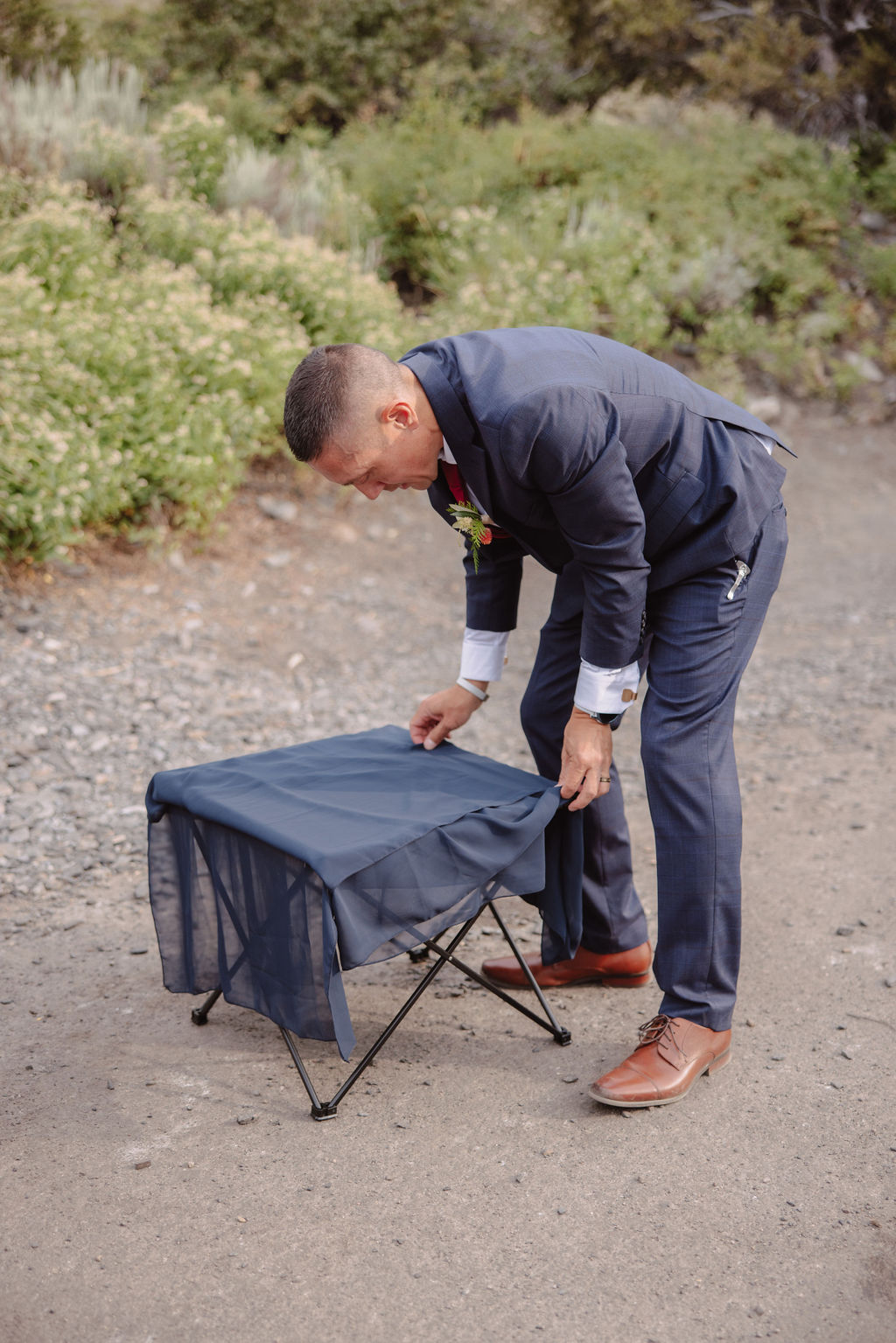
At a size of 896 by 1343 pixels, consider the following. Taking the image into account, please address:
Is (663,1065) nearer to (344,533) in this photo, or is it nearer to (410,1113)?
(410,1113)

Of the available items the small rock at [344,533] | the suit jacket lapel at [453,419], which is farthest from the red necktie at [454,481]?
the small rock at [344,533]

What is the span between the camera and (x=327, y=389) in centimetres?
207

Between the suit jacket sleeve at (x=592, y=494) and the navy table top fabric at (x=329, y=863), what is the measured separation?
40 cm

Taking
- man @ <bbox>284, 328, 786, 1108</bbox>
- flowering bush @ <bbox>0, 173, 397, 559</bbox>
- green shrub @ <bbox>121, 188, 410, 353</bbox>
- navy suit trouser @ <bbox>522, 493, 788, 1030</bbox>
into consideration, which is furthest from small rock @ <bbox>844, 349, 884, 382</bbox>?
navy suit trouser @ <bbox>522, 493, 788, 1030</bbox>

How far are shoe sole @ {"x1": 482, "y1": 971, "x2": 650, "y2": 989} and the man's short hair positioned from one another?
149 cm

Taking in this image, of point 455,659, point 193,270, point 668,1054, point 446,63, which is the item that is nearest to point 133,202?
point 193,270

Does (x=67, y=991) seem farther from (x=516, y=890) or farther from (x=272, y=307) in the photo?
(x=272, y=307)

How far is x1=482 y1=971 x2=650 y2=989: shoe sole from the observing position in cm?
284

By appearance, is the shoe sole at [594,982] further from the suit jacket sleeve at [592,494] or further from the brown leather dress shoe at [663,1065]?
the suit jacket sleeve at [592,494]

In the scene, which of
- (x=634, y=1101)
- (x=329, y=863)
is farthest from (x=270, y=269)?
(x=634, y=1101)

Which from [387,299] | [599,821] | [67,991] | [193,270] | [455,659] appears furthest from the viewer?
[387,299]

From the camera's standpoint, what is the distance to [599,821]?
266 centimetres

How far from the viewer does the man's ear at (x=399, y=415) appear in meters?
2.10

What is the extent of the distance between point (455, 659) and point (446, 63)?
785 centimetres
